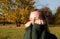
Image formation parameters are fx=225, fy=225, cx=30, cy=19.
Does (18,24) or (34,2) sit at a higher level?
(34,2)

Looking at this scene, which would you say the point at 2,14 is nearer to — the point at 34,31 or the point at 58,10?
the point at 58,10

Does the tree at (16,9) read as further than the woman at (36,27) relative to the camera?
Yes

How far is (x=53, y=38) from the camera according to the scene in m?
3.09

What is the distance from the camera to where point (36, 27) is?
3.05 m

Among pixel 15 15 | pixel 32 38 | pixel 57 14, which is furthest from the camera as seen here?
pixel 57 14

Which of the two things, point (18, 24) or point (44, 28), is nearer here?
point (44, 28)

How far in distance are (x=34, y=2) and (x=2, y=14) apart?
6344 millimetres

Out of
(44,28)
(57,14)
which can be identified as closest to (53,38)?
(44,28)

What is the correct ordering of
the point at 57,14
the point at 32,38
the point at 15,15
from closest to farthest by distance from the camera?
the point at 32,38 → the point at 15,15 → the point at 57,14

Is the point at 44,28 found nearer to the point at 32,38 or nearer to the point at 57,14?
the point at 32,38

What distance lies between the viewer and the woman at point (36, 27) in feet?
9.88

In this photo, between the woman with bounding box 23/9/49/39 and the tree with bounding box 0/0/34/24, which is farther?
the tree with bounding box 0/0/34/24

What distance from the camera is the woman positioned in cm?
301

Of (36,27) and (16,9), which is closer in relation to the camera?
(36,27)
